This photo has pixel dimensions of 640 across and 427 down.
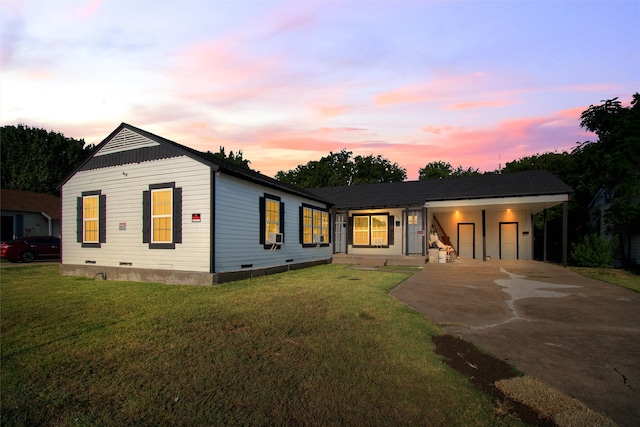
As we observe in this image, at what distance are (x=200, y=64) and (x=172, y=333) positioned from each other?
8.75 meters

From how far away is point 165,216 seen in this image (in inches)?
424

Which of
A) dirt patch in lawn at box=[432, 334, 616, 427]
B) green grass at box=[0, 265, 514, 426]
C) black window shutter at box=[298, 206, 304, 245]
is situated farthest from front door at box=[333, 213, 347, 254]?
dirt patch in lawn at box=[432, 334, 616, 427]

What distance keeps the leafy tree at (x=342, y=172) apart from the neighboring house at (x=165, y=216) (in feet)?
121

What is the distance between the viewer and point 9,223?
2462cm

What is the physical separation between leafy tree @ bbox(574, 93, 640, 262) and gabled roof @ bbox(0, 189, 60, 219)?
3530 cm

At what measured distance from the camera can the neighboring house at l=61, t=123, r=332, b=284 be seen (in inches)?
399

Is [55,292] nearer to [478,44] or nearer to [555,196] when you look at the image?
[478,44]

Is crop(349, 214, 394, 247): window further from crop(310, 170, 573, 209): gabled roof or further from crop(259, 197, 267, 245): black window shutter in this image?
crop(259, 197, 267, 245): black window shutter

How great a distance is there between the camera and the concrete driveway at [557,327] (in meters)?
3.66

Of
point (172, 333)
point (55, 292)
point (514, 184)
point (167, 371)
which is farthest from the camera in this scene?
point (514, 184)

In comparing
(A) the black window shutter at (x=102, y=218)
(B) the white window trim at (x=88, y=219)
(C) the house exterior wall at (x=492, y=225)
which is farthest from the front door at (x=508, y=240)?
(B) the white window trim at (x=88, y=219)

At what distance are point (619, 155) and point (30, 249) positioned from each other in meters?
29.3

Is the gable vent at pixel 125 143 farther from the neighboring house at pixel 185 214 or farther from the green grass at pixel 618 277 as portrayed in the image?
the green grass at pixel 618 277

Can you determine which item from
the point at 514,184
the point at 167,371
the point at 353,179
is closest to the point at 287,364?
the point at 167,371
